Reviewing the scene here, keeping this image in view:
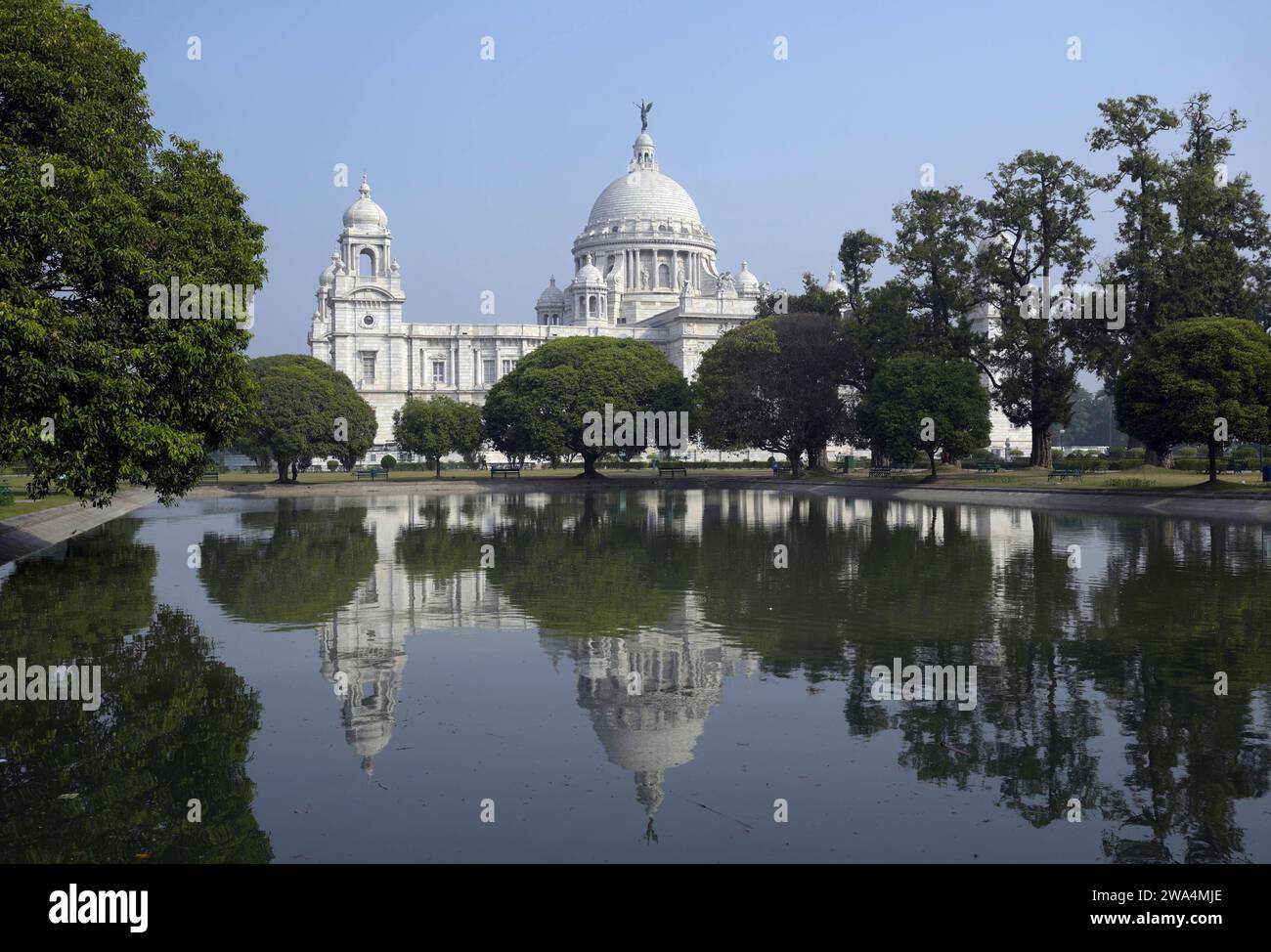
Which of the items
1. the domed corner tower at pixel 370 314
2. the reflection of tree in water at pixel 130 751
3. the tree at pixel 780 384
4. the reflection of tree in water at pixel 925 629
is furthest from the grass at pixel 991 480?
the domed corner tower at pixel 370 314

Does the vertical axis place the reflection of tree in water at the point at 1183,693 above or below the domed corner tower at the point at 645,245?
below

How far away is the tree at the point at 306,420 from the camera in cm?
7131

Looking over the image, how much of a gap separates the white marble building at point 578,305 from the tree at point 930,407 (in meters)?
59.4

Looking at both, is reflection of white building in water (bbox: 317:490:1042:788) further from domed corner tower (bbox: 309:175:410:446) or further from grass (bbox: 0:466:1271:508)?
domed corner tower (bbox: 309:175:410:446)

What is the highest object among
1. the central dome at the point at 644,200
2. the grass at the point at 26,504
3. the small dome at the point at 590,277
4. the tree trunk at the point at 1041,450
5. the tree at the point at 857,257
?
the central dome at the point at 644,200

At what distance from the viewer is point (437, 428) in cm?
8488

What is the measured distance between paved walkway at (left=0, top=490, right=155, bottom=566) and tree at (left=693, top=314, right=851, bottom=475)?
35842 millimetres

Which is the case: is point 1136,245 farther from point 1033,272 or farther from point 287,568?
point 287,568

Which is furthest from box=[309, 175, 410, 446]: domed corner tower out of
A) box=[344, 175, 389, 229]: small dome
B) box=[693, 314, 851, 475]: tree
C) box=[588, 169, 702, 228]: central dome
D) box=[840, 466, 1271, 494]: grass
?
box=[840, 466, 1271, 494]: grass

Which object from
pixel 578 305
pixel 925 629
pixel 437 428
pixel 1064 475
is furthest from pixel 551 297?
pixel 925 629

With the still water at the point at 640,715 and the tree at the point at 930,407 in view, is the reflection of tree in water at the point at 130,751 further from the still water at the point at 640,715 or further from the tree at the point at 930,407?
the tree at the point at 930,407

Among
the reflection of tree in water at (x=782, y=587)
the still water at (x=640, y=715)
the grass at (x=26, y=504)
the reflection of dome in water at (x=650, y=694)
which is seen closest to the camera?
the still water at (x=640, y=715)

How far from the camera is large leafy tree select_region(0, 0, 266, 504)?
2056cm
